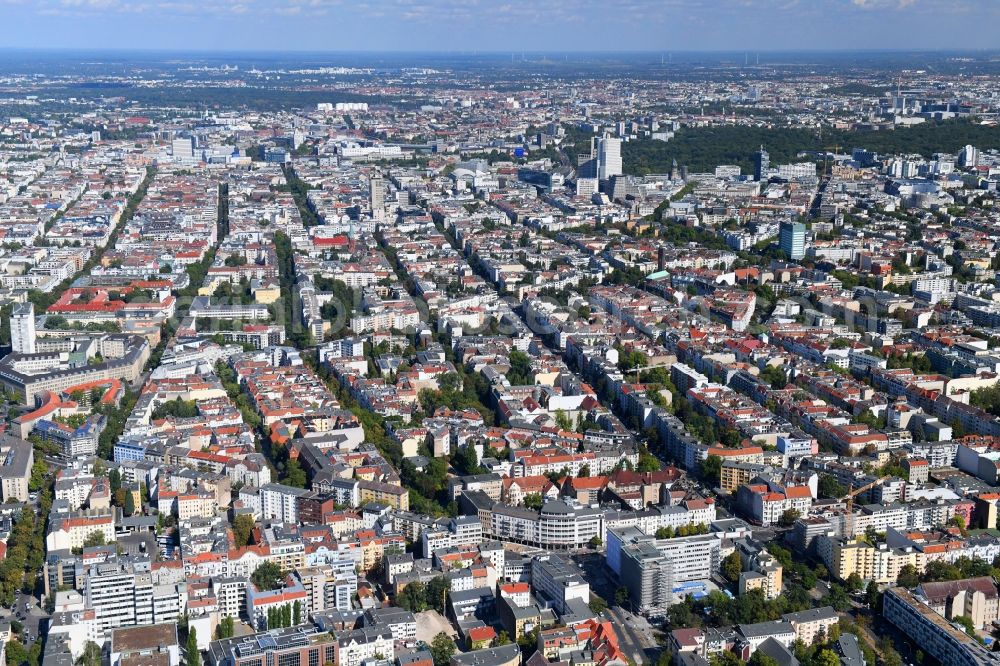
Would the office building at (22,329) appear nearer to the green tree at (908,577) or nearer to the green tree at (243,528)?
the green tree at (243,528)

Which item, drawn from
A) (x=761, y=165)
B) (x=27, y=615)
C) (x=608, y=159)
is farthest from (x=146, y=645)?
(x=761, y=165)

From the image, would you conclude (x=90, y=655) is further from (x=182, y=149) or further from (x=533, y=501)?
(x=182, y=149)

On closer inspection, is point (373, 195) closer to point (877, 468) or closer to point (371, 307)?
point (371, 307)

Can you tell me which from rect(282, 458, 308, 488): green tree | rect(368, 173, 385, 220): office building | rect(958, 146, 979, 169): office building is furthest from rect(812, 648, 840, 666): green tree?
rect(958, 146, 979, 169): office building

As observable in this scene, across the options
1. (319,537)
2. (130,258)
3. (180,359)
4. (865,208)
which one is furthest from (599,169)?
(319,537)

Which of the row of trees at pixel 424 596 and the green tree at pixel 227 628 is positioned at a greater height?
the row of trees at pixel 424 596


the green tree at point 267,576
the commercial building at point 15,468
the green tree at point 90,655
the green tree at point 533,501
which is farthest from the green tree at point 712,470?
the commercial building at point 15,468
